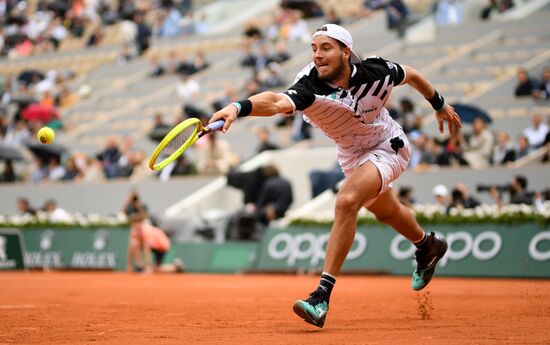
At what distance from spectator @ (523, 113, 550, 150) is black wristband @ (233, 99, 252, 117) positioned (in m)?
14.1

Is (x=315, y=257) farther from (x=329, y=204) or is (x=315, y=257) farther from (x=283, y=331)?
(x=283, y=331)

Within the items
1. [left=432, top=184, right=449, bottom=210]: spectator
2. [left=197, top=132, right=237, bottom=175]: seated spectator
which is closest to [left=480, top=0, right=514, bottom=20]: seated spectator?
[left=197, top=132, right=237, bottom=175]: seated spectator

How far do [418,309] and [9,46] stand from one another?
37.0m

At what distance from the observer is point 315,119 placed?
914 centimetres

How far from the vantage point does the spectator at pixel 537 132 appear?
840 inches

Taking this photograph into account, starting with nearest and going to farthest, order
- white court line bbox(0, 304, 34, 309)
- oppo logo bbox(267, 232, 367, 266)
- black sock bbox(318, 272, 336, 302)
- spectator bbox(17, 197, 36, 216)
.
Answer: black sock bbox(318, 272, 336, 302) → white court line bbox(0, 304, 34, 309) → oppo logo bbox(267, 232, 367, 266) → spectator bbox(17, 197, 36, 216)

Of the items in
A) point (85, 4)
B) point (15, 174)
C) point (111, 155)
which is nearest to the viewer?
point (111, 155)

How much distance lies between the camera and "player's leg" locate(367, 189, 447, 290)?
992cm

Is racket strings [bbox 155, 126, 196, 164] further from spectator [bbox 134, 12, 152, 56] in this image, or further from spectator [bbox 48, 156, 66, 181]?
spectator [bbox 134, 12, 152, 56]

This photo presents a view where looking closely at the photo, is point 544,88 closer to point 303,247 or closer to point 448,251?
point 448,251

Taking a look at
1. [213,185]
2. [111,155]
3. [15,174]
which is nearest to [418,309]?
[213,185]

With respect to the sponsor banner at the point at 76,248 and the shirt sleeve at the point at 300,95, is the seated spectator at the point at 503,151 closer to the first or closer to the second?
the sponsor banner at the point at 76,248

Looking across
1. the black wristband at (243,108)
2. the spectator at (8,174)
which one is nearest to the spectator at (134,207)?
the spectator at (8,174)

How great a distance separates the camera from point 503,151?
21.0m
